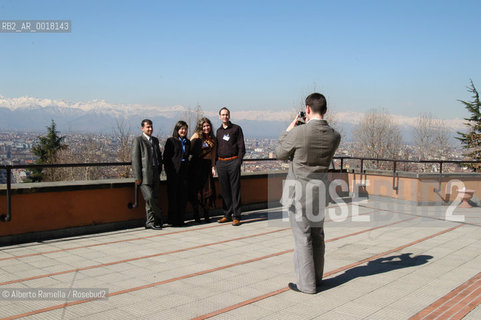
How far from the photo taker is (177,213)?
8195mm

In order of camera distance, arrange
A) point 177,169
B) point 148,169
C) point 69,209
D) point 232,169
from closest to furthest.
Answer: point 69,209 < point 148,169 < point 177,169 < point 232,169

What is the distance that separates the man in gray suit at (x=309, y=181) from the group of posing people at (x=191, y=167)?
3.66m

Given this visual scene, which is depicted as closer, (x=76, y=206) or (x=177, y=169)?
(x=76, y=206)

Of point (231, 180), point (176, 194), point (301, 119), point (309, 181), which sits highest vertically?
point (301, 119)

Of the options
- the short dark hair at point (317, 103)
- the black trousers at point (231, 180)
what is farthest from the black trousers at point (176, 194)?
the short dark hair at point (317, 103)

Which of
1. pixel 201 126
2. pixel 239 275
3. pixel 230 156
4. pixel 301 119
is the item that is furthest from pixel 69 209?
pixel 301 119

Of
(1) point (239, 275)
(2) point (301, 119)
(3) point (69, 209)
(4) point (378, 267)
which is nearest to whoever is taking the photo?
(2) point (301, 119)

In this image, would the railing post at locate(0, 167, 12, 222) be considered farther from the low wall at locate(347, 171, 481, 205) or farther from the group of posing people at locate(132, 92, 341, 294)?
the low wall at locate(347, 171, 481, 205)

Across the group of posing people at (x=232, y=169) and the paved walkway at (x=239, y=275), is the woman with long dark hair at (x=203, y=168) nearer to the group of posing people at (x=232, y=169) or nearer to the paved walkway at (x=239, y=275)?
the group of posing people at (x=232, y=169)

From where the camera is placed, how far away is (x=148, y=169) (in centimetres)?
759

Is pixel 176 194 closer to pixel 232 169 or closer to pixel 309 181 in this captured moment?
pixel 232 169

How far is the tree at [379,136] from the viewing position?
58594mm

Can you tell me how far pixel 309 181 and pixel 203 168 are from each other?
14.2 feet

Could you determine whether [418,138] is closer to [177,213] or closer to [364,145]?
[364,145]
